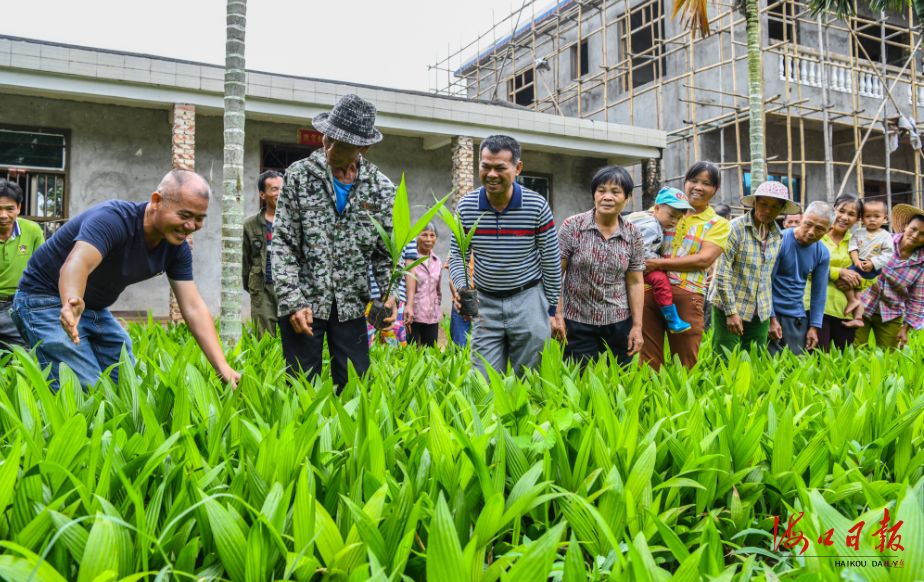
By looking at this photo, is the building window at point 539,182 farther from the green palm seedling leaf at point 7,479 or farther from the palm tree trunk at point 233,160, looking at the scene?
the green palm seedling leaf at point 7,479

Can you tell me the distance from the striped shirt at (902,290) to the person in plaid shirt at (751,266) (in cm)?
119

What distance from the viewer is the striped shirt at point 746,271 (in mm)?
5062

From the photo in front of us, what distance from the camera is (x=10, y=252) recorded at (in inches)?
200

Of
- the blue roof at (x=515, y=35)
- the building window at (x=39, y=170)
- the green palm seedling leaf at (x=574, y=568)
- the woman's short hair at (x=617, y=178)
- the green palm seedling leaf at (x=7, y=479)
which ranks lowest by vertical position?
the green palm seedling leaf at (x=574, y=568)

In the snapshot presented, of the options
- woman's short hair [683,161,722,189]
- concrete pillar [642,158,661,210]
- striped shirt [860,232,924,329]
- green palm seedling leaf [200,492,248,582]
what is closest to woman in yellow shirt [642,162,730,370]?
woman's short hair [683,161,722,189]

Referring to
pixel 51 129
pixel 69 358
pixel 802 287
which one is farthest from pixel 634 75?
pixel 69 358

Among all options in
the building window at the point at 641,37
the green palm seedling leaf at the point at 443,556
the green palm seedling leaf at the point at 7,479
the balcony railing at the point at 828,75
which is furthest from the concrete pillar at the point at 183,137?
Answer: the balcony railing at the point at 828,75

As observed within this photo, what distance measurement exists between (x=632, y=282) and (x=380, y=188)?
1651 mm

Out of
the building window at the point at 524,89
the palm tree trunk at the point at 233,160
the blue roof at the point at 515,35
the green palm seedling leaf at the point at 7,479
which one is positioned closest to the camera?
the green palm seedling leaf at the point at 7,479

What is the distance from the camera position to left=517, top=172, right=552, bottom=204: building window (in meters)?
14.9

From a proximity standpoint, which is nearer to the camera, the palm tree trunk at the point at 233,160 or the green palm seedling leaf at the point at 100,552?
the green palm seedling leaf at the point at 100,552

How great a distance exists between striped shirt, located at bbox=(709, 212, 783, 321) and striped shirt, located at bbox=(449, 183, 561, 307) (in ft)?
4.66

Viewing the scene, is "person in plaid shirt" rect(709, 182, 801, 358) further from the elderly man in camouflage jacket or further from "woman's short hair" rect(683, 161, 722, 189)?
the elderly man in camouflage jacket

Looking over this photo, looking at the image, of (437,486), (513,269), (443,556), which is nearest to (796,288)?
(513,269)
